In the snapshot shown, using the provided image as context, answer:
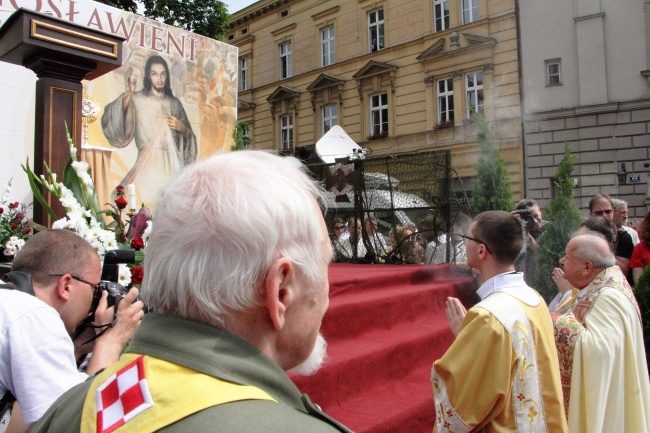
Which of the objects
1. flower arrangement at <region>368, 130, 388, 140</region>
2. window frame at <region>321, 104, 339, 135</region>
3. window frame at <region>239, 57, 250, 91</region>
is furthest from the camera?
window frame at <region>239, 57, 250, 91</region>

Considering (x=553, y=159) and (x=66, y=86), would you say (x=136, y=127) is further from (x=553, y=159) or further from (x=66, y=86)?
(x=553, y=159)

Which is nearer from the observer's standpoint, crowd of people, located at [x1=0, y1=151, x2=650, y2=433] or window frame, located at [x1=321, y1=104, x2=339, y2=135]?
crowd of people, located at [x1=0, y1=151, x2=650, y2=433]

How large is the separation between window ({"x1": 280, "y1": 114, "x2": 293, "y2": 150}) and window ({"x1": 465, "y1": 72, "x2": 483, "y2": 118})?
10.6 m

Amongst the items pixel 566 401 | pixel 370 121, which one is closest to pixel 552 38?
pixel 370 121

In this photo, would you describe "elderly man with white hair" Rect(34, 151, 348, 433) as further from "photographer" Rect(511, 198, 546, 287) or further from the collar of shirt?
"photographer" Rect(511, 198, 546, 287)

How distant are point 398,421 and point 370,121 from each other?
22.5 metres

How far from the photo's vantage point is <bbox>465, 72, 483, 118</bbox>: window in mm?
21078

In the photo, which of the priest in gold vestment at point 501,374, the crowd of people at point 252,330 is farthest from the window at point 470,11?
the priest in gold vestment at point 501,374

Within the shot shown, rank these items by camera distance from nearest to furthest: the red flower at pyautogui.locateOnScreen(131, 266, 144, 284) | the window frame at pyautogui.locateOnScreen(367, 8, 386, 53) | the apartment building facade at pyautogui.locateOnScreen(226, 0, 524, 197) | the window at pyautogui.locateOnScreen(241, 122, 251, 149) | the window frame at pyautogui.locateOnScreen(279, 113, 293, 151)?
the red flower at pyautogui.locateOnScreen(131, 266, 144, 284) < the window at pyautogui.locateOnScreen(241, 122, 251, 149) < the apartment building facade at pyautogui.locateOnScreen(226, 0, 524, 197) < the window frame at pyautogui.locateOnScreen(367, 8, 386, 53) < the window frame at pyautogui.locateOnScreen(279, 113, 293, 151)

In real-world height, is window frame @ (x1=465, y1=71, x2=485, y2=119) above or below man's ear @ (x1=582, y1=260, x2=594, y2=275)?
above

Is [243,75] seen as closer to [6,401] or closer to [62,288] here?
[62,288]

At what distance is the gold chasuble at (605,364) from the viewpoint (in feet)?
9.61

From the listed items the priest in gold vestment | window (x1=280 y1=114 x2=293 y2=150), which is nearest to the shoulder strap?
the priest in gold vestment

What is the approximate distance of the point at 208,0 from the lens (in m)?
20.0
